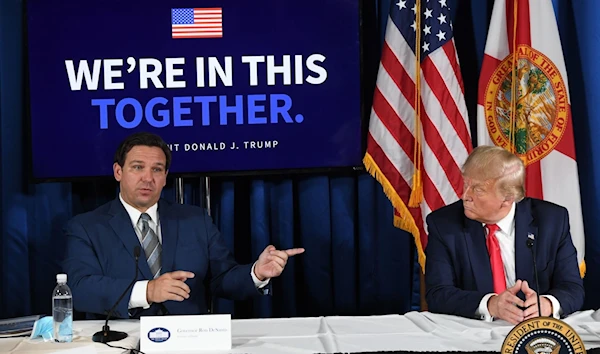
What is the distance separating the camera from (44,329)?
7.66 feet

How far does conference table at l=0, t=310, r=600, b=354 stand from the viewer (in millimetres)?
2174

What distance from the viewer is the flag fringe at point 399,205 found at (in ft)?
13.0

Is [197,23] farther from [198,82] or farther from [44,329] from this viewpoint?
[44,329]

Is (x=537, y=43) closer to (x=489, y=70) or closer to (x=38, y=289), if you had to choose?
(x=489, y=70)

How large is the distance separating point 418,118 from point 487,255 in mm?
1250

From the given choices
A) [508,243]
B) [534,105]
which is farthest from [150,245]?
[534,105]

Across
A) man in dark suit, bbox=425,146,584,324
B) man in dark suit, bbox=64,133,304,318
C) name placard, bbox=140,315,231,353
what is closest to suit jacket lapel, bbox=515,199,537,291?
man in dark suit, bbox=425,146,584,324

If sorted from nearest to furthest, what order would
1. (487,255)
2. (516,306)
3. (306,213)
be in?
(516,306), (487,255), (306,213)

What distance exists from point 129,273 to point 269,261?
62cm

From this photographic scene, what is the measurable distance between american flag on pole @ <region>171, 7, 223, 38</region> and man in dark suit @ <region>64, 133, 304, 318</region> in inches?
32.8

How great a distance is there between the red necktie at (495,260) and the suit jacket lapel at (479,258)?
1.2 inches

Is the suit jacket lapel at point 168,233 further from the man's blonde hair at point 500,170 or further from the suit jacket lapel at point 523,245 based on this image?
the suit jacket lapel at point 523,245

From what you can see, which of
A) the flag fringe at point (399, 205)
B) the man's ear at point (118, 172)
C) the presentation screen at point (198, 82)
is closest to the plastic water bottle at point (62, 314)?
the man's ear at point (118, 172)

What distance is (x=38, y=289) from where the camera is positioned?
4.21 metres
